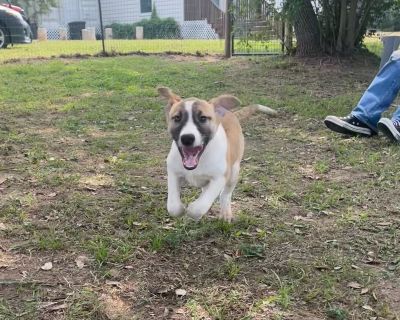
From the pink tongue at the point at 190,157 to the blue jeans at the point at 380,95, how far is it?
2769 mm

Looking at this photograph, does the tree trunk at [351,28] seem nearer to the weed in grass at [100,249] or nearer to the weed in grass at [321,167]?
the weed in grass at [321,167]

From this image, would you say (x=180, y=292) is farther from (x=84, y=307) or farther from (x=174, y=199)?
(x=174, y=199)

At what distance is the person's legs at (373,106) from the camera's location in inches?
202

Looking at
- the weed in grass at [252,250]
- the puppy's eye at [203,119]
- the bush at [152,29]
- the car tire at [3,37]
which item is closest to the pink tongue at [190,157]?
the puppy's eye at [203,119]

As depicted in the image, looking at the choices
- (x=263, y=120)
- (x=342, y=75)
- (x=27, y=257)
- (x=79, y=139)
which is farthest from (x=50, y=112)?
(x=342, y=75)

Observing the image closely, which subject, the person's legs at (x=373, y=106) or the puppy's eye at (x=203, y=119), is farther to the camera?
the person's legs at (x=373, y=106)

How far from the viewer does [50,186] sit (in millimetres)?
3803

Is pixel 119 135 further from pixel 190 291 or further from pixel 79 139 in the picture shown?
pixel 190 291

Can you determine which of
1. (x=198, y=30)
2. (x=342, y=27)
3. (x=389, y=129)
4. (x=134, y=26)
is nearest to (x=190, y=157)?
(x=389, y=129)

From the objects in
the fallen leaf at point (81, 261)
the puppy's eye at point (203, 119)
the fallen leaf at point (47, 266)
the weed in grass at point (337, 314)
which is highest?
the puppy's eye at point (203, 119)

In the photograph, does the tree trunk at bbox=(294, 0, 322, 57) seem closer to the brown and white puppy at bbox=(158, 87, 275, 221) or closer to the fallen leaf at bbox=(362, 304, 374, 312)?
the brown and white puppy at bbox=(158, 87, 275, 221)

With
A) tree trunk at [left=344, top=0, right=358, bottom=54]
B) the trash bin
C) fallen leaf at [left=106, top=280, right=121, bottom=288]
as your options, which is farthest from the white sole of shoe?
the trash bin

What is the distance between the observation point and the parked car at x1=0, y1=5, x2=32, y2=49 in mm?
14609

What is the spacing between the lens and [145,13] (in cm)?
2795
